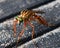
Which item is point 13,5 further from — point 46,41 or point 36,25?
point 46,41

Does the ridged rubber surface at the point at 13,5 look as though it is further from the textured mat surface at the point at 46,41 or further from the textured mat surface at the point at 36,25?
the textured mat surface at the point at 46,41

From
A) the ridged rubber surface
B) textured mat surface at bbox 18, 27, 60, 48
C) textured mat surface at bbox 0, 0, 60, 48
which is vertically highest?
the ridged rubber surface

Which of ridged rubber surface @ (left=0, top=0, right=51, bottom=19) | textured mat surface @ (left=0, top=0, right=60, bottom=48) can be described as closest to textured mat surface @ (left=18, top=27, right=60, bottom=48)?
textured mat surface @ (left=0, top=0, right=60, bottom=48)

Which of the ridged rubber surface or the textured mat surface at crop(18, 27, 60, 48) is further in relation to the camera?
the ridged rubber surface

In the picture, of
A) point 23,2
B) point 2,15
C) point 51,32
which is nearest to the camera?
point 51,32

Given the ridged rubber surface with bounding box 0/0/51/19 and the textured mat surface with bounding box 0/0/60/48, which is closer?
the textured mat surface with bounding box 0/0/60/48

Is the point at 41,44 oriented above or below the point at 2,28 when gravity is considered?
below

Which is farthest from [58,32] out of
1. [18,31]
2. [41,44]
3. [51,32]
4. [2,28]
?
[2,28]

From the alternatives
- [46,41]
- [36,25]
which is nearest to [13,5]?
[36,25]

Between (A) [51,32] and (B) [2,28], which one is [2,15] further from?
(A) [51,32]

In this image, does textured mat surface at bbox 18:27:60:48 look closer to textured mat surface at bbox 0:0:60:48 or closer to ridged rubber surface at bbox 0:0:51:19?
textured mat surface at bbox 0:0:60:48

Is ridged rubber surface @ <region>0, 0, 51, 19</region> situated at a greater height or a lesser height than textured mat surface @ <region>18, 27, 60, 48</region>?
greater
